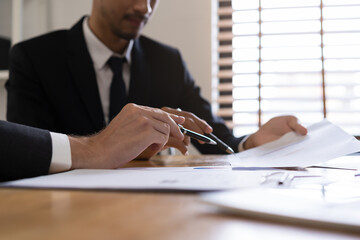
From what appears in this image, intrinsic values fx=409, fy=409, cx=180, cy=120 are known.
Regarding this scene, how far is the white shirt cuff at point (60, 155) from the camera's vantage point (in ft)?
2.24

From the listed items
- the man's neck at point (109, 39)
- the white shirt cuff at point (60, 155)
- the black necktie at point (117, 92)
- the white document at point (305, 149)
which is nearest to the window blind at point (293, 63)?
the man's neck at point (109, 39)

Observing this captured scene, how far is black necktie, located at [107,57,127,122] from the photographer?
158 cm

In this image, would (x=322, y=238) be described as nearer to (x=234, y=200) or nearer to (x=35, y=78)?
(x=234, y=200)

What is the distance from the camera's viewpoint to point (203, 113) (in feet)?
5.90

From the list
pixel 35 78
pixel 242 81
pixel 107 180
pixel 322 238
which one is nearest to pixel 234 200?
pixel 322 238

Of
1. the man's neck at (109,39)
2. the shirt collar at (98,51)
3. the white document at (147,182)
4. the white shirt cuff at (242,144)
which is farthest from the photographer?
the man's neck at (109,39)

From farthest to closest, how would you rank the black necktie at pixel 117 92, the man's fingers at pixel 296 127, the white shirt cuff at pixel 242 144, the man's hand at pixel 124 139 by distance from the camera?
1. the black necktie at pixel 117 92
2. the white shirt cuff at pixel 242 144
3. the man's fingers at pixel 296 127
4. the man's hand at pixel 124 139

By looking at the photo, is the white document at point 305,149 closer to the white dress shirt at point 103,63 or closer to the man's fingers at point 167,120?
the man's fingers at point 167,120

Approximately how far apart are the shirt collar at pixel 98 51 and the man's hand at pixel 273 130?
0.72 m

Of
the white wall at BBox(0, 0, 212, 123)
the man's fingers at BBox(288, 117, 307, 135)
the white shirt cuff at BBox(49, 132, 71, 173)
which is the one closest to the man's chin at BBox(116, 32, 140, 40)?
the white wall at BBox(0, 0, 212, 123)

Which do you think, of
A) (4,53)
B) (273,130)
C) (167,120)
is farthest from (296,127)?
(4,53)

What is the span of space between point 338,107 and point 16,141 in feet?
6.70

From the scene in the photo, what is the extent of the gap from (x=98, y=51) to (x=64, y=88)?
0.24 metres

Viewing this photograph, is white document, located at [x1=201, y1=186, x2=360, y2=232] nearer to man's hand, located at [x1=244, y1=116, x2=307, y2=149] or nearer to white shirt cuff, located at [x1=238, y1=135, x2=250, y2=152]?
man's hand, located at [x1=244, y1=116, x2=307, y2=149]
